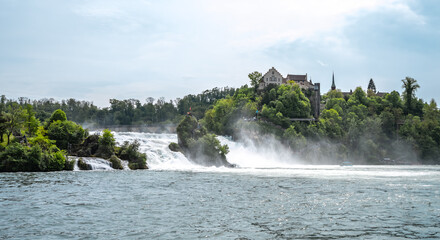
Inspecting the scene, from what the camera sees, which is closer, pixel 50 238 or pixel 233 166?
pixel 50 238

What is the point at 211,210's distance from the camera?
2217cm

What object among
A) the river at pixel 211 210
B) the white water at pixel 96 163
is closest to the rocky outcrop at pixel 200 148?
the white water at pixel 96 163

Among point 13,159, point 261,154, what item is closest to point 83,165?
point 13,159

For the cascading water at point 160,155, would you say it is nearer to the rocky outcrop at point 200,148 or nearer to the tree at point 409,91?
the rocky outcrop at point 200,148

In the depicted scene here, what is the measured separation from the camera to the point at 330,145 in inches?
4021

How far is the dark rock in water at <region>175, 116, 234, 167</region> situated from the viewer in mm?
66375

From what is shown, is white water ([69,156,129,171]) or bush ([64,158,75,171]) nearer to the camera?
bush ([64,158,75,171])

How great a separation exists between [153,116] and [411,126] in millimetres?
96487

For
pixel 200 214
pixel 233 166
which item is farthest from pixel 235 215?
pixel 233 166

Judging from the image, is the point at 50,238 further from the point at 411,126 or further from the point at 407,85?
the point at 407,85

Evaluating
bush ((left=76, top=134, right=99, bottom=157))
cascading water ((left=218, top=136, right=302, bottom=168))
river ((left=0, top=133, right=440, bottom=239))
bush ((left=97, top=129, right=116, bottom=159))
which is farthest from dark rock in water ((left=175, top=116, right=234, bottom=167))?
river ((left=0, top=133, right=440, bottom=239))

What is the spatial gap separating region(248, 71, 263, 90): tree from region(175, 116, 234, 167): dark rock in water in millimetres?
53048

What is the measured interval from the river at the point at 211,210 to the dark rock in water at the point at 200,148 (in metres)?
30.8

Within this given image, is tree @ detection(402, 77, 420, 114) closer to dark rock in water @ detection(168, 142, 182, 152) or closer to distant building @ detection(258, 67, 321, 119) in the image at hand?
distant building @ detection(258, 67, 321, 119)
